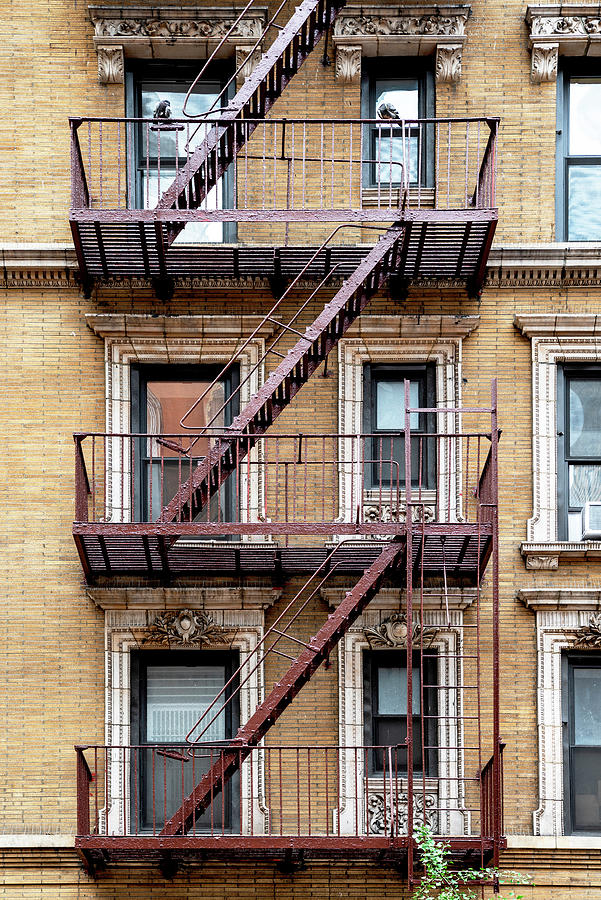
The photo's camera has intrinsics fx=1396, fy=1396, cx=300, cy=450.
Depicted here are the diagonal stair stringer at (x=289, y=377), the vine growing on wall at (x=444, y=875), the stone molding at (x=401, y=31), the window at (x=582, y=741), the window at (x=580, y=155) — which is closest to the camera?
the vine growing on wall at (x=444, y=875)

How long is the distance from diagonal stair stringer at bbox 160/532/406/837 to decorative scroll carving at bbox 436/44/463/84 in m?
5.44

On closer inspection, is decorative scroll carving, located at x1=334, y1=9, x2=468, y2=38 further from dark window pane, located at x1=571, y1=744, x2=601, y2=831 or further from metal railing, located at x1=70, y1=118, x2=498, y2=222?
dark window pane, located at x1=571, y1=744, x2=601, y2=831

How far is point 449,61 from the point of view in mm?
15727

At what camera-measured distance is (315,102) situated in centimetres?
1579

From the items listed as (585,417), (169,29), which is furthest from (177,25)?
(585,417)

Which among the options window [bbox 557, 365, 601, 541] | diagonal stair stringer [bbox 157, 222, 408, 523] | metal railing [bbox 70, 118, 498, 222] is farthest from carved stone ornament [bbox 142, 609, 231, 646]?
metal railing [bbox 70, 118, 498, 222]

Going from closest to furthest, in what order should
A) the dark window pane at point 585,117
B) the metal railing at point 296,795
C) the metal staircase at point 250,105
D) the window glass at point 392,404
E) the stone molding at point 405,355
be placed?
1. the metal staircase at point 250,105
2. the metal railing at point 296,795
3. the stone molding at point 405,355
4. the window glass at point 392,404
5. the dark window pane at point 585,117

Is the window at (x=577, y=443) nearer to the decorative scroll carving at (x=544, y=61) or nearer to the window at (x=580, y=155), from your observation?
the window at (x=580, y=155)

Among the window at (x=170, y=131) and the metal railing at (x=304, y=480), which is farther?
the window at (x=170, y=131)

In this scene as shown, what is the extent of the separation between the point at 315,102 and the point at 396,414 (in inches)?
144

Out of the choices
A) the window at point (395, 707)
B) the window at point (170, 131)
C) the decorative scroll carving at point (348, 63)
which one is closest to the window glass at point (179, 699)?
the window at point (395, 707)

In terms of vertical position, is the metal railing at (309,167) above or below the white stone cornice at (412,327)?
above

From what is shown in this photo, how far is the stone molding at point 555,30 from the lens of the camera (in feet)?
51.4

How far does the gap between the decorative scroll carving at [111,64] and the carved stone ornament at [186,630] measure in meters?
6.06
